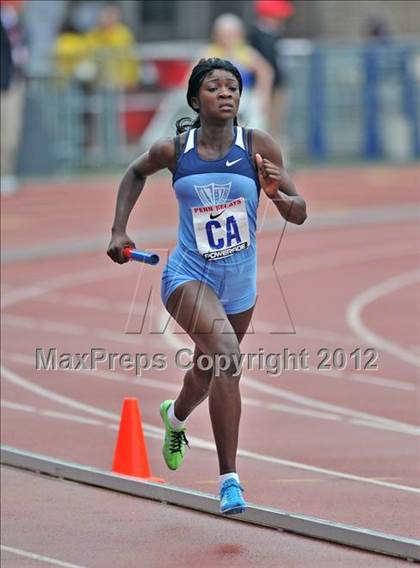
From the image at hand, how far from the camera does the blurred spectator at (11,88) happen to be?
20891 millimetres

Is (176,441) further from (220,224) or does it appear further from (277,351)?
(277,351)

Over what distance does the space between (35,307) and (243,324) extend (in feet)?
24.0

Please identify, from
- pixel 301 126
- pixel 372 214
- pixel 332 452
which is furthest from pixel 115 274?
pixel 301 126

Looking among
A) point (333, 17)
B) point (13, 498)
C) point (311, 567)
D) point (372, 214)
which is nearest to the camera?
point (311, 567)

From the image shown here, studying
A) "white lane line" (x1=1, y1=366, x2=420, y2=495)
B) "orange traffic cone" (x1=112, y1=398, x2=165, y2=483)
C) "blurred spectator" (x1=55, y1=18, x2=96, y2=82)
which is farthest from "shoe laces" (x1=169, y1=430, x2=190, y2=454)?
"blurred spectator" (x1=55, y1=18, x2=96, y2=82)

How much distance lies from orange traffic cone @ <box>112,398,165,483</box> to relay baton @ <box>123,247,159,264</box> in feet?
4.32

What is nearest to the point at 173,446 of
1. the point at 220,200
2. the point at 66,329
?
the point at 220,200

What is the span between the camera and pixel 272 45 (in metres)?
24.0

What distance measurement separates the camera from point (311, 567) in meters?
7.16

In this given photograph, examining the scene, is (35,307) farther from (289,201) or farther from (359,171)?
(359,171)

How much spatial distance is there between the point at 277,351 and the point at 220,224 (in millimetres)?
5476

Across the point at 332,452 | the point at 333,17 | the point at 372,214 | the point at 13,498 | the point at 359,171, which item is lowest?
the point at 13,498

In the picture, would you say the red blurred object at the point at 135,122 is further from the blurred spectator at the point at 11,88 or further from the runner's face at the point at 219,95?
the runner's face at the point at 219,95

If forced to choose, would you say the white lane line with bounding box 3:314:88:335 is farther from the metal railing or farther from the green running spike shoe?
the metal railing
